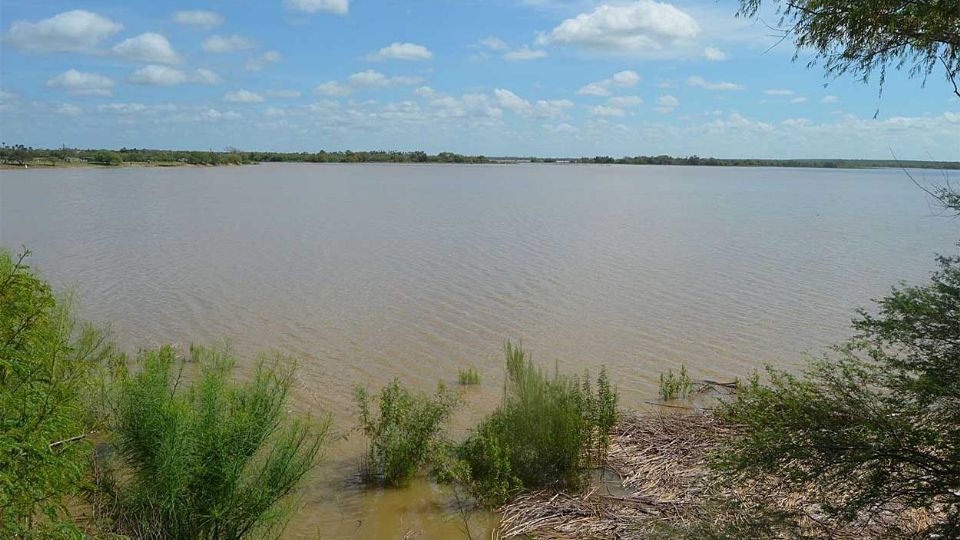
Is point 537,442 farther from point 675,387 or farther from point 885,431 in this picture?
point 675,387

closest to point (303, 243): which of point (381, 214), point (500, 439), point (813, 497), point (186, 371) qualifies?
point (381, 214)

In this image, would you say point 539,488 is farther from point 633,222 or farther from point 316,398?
point 633,222

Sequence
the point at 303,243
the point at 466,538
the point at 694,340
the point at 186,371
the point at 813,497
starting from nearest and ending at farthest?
the point at 813,497, the point at 466,538, the point at 186,371, the point at 694,340, the point at 303,243

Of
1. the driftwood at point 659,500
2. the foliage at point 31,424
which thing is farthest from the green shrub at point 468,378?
the foliage at point 31,424

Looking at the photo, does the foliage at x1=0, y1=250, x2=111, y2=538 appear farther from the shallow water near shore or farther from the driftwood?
the driftwood

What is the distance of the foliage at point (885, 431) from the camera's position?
459cm

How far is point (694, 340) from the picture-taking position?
12648 millimetres

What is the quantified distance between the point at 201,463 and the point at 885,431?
4.97 m

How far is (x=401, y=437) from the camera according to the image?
730 cm

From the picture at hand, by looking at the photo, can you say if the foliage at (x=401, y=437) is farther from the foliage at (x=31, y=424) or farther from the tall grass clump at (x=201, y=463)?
the foliage at (x=31, y=424)

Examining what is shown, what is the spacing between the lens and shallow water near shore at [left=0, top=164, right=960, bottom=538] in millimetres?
10305

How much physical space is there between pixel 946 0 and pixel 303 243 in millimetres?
20427

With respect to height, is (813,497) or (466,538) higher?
(813,497)

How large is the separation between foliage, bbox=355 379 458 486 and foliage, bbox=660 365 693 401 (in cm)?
365
